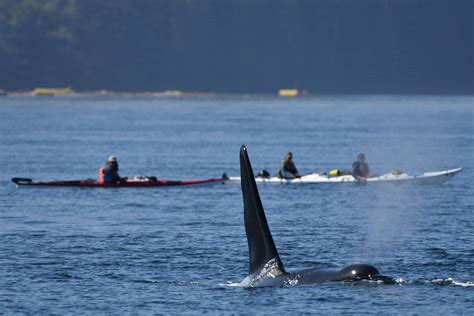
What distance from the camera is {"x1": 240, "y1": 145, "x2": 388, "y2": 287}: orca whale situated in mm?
28703

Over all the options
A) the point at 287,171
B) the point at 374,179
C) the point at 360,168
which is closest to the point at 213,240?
the point at 287,171

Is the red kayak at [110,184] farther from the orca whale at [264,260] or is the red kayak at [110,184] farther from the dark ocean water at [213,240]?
the orca whale at [264,260]

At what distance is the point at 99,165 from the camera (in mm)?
82562

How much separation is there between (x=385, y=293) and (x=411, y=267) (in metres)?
5.40

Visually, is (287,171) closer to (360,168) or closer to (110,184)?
(360,168)

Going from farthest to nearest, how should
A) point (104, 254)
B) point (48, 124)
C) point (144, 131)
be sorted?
point (48, 124)
point (144, 131)
point (104, 254)

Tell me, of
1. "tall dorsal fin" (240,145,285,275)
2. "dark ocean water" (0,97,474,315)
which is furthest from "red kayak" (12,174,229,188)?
"tall dorsal fin" (240,145,285,275)

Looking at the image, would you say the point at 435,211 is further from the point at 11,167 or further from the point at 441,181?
the point at 11,167

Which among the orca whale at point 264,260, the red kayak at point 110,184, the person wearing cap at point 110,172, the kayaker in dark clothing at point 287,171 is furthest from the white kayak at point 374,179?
the orca whale at point 264,260

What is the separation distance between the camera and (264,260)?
2967 centimetres

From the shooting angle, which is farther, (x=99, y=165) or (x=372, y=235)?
(x=99, y=165)

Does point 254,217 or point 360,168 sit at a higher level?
point 360,168

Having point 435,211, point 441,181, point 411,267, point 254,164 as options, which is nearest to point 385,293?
point 411,267

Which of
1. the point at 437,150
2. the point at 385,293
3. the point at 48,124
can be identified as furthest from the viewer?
the point at 48,124
